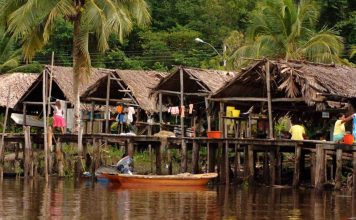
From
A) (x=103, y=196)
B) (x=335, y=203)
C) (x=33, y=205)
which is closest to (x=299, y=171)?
(x=335, y=203)

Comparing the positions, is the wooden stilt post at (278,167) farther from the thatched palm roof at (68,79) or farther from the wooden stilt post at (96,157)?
the thatched palm roof at (68,79)

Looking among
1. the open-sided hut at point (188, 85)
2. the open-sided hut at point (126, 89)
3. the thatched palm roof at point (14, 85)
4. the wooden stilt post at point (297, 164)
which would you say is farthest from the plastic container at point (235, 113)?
the thatched palm roof at point (14, 85)

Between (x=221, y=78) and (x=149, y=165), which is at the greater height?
(x=221, y=78)

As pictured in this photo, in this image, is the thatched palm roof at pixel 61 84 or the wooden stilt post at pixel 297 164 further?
the thatched palm roof at pixel 61 84

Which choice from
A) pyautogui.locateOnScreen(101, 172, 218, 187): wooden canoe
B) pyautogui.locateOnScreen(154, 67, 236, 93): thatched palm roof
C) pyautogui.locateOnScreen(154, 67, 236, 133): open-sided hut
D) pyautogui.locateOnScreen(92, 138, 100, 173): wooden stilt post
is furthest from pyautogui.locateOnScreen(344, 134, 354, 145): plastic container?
pyautogui.locateOnScreen(92, 138, 100, 173): wooden stilt post

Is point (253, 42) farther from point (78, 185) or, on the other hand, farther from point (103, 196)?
point (103, 196)

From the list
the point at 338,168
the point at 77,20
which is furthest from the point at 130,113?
the point at 338,168

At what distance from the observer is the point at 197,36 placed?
49.2 metres

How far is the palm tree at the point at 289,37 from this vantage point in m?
34.4

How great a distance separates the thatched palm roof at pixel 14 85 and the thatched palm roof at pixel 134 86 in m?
3.97

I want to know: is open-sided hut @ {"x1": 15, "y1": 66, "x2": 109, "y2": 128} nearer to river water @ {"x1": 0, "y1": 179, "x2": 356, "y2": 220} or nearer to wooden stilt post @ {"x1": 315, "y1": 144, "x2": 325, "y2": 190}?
river water @ {"x1": 0, "y1": 179, "x2": 356, "y2": 220}

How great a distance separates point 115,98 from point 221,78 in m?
5.60

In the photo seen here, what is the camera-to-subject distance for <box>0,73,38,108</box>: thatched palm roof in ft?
119

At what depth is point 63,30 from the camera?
4794 cm
